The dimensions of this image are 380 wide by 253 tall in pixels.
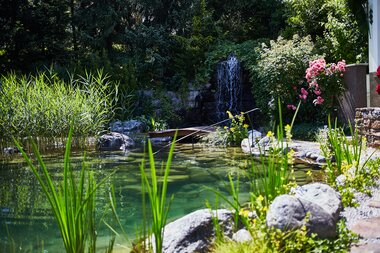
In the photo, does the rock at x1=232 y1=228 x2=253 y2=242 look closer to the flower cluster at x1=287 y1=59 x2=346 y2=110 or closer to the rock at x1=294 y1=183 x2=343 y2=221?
the rock at x1=294 y1=183 x2=343 y2=221

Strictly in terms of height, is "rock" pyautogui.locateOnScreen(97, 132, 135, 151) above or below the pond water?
above

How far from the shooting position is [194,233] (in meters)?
2.65

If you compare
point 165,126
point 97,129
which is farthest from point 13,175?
point 165,126

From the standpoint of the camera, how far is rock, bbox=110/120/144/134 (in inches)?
425

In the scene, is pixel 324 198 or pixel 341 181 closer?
pixel 324 198

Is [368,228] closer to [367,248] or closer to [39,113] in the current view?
[367,248]

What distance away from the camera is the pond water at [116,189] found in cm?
347

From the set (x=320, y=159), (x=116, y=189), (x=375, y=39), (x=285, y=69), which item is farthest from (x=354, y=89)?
(x=116, y=189)

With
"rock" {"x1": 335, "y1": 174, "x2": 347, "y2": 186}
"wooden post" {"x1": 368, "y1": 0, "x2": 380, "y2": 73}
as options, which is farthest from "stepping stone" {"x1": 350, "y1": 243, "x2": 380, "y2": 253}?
"wooden post" {"x1": 368, "y1": 0, "x2": 380, "y2": 73}

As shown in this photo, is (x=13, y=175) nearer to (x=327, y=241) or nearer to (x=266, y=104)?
(x=327, y=241)

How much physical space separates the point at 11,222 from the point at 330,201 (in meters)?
2.65

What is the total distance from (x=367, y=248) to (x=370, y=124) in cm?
429

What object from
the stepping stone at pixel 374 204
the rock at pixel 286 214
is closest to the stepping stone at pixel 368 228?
the stepping stone at pixel 374 204

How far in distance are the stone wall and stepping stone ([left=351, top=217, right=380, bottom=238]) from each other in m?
3.48
